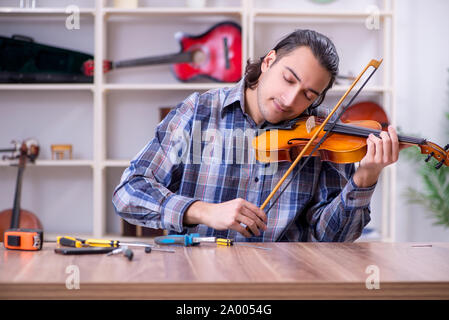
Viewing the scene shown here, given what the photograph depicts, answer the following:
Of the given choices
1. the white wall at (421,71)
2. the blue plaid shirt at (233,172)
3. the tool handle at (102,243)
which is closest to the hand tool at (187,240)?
the tool handle at (102,243)

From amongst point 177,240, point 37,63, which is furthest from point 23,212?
point 177,240

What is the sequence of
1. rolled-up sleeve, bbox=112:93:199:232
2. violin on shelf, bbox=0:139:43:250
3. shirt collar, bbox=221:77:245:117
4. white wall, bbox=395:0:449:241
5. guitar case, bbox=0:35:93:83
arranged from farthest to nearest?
white wall, bbox=395:0:449:241, guitar case, bbox=0:35:93:83, violin on shelf, bbox=0:139:43:250, shirt collar, bbox=221:77:245:117, rolled-up sleeve, bbox=112:93:199:232

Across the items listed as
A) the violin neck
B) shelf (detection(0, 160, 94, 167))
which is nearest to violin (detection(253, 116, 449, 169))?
the violin neck

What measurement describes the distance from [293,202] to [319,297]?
65 centimetres

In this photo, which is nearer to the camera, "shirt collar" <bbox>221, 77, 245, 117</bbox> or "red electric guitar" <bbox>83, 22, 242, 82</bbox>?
"shirt collar" <bbox>221, 77, 245, 117</bbox>

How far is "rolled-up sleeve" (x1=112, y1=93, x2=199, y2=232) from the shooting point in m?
1.14

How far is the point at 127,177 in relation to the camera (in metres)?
1.25

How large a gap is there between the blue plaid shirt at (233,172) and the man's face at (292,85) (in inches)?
→ 2.4

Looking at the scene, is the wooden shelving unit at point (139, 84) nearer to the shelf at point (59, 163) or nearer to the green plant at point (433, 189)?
the shelf at point (59, 163)

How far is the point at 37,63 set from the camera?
103 inches

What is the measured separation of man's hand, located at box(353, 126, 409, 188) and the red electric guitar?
4.96 feet

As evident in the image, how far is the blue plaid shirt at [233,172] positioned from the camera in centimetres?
130

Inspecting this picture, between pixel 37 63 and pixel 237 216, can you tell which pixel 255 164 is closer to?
pixel 237 216

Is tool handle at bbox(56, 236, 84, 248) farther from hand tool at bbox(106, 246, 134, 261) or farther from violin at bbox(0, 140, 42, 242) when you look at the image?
violin at bbox(0, 140, 42, 242)
